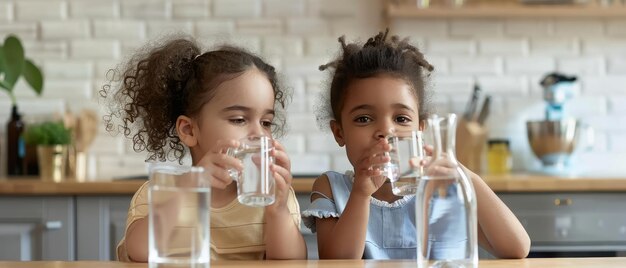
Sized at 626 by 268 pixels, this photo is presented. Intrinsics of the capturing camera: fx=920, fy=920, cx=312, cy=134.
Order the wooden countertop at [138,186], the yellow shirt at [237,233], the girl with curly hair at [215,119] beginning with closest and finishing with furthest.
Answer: the girl with curly hair at [215,119] → the yellow shirt at [237,233] → the wooden countertop at [138,186]

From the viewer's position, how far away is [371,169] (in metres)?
1.55

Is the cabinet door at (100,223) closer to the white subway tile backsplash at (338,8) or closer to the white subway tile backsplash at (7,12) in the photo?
the white subway tile backsplash at (7,12)

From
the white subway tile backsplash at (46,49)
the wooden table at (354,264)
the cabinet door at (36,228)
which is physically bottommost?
the cabinet door at (36,228)

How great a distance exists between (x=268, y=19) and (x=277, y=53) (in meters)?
0.14

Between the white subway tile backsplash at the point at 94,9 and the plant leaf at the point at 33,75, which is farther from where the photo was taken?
the white subway tile backsplash at the point at 94,9

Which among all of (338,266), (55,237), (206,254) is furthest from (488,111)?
(206,254)

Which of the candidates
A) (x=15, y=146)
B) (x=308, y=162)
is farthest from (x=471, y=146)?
(x=15, y=146)

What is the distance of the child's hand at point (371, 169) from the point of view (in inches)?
57.2

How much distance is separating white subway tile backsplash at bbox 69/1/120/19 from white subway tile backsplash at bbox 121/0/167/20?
36 millimetres

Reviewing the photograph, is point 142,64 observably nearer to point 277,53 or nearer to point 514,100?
point 277,53

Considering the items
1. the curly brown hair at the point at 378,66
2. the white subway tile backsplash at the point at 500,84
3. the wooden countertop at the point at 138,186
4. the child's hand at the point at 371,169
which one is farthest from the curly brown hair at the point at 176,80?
the white subway tile backsplash at the point at 500,84

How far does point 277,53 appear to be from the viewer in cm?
367

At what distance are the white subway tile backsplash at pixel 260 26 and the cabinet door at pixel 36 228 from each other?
1.04 metres

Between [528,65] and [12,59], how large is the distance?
1987 millimetres
